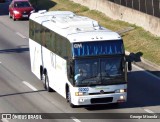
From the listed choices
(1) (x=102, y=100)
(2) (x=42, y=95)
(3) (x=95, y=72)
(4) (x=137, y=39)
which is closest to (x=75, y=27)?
(3) (x=95, y=72)

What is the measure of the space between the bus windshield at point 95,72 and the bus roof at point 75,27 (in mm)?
858

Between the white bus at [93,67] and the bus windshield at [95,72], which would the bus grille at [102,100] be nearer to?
the white bus at [93,67]

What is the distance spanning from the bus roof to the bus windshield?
858mm

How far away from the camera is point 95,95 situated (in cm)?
2439

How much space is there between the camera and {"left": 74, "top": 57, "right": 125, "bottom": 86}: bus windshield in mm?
24328

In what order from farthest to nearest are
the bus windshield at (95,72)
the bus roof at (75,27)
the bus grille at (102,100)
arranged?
the bus roof at (75,27) → the bus grille at (102,100) → the bus windshield at (95,72)

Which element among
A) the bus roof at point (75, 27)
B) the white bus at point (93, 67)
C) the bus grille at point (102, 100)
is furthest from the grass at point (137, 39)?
the bus grille at point (102, 100)

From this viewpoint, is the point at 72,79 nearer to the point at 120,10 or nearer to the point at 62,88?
the point at 62,88

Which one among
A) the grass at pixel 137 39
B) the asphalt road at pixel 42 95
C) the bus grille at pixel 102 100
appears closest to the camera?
the bus grille at pixel 102 100

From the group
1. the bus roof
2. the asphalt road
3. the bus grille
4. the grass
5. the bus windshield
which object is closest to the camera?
the bus windshield

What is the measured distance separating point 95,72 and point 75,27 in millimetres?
2656

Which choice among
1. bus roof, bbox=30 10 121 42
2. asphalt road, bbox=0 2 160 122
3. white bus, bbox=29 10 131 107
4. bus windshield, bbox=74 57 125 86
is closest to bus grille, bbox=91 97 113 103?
white bus, bbox=29 10 131 107

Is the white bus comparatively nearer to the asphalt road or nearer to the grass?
the asphalt road

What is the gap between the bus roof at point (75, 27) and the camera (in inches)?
975
